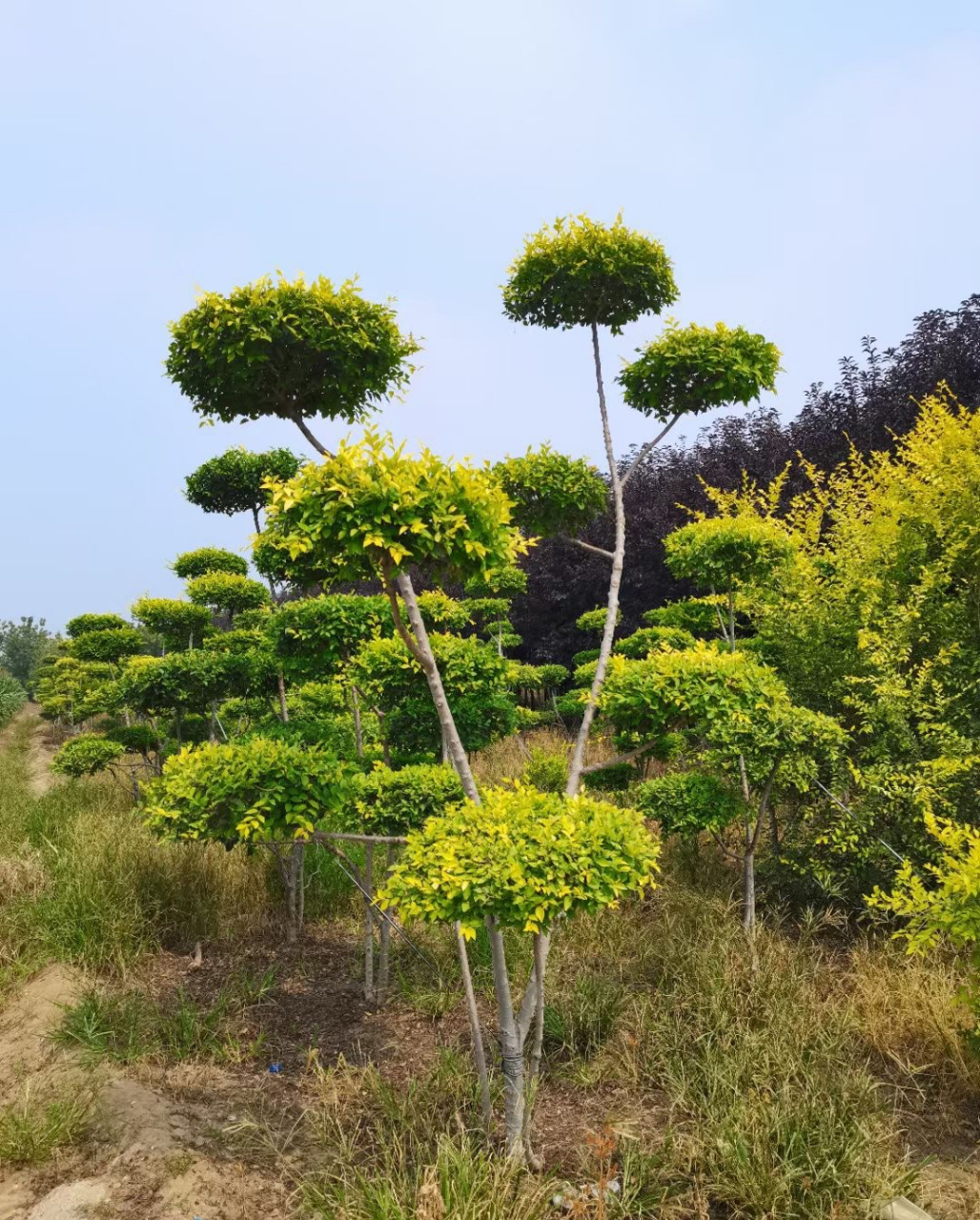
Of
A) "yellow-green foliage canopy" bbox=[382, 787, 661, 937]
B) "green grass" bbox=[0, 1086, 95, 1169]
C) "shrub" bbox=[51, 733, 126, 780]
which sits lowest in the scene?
"green grass" bbox=[0, 1086, 95, 1169]

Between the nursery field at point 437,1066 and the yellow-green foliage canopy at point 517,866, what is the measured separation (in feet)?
3.73

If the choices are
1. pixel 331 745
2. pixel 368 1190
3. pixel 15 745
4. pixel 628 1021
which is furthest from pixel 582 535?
pixel 15 745

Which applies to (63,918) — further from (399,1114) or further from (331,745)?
(399,1114)

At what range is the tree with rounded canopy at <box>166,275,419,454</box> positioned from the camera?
3705 millimetres

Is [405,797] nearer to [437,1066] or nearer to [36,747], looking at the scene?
[437,1066]

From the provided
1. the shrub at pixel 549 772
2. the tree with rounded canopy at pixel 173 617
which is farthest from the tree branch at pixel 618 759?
the tree with rounded canopy at pixel 173 617

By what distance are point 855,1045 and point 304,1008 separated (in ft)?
11.8

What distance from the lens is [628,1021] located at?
482 centimetres

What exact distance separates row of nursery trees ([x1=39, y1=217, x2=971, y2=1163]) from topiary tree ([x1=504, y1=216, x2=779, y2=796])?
0.02m

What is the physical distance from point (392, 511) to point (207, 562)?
27.5 ft

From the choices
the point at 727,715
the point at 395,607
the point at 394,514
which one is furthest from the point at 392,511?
the point at 727,715

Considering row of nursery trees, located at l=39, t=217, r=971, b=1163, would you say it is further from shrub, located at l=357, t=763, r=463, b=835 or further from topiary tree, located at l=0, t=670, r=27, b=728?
topiary tree, located at l=0, t=670, r=27, b=728

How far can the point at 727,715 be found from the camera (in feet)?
15.3

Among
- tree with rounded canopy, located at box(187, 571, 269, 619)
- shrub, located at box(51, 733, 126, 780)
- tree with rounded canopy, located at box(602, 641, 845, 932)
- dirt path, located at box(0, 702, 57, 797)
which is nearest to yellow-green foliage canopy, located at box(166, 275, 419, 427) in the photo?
tree with rounded canopy, located at box(602, 641, 845, 932)
